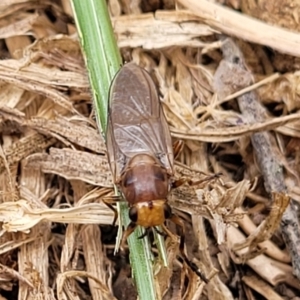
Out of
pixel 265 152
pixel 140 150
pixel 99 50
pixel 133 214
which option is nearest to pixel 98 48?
pixel 99 50

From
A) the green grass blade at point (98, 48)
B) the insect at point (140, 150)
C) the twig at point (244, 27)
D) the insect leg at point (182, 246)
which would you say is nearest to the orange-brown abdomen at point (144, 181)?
the insect at point (140, 150)

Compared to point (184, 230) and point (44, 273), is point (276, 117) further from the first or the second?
point (44, 273)

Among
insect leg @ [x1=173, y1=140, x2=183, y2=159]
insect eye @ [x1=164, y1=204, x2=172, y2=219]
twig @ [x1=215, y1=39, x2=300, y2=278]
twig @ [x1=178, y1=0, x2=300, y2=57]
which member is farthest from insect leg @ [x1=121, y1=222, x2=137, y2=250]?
twig @ [x1=178, y1=0, x2=300, y2=57]

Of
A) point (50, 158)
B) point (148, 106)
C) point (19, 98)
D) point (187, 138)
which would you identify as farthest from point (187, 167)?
point (19, 98)

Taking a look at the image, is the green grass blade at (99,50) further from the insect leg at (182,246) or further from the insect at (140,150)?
the insect leg at (182,246)

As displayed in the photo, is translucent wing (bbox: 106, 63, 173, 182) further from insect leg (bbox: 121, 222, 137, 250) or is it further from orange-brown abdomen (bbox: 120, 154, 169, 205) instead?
insect leg (bbox: 121, 222, 137, 250)

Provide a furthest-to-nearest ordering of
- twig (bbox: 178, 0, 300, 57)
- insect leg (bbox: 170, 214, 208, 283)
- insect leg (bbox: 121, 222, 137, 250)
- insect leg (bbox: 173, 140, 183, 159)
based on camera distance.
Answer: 1. twig (bbox: 178, 0, 300, 57)
2. insect leg (bbox: 173, 140, 183, 159)
3. insect leg (bbox: 170, 214, 208, 283)
4. insect leg (bbox: 121, 222, 137, 250)
